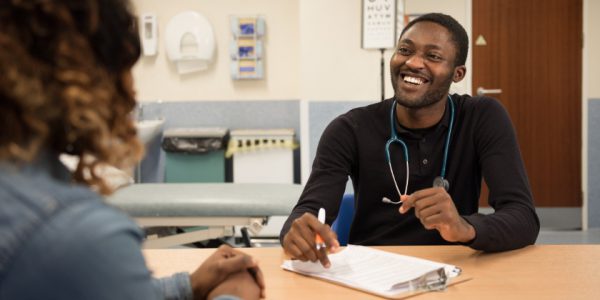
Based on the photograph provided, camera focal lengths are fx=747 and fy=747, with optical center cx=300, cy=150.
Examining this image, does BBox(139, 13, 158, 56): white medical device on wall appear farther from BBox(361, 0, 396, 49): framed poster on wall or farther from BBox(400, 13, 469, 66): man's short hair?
BBox(400, 13, 469, 66): man's short hair

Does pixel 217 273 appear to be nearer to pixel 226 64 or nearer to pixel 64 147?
pixel 64 147

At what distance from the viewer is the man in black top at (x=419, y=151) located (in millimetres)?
2002

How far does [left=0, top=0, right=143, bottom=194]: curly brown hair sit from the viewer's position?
26.4 inches

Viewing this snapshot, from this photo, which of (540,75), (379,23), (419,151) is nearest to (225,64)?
(379,23)

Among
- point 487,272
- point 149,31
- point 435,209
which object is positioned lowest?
point 487,272

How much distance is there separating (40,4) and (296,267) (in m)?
0.99

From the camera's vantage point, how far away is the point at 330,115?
507 centimetres

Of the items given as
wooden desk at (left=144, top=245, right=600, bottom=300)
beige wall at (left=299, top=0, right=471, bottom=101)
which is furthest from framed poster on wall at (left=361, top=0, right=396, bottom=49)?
wooden desk at (left=144, top=245, right=600, bottom=300)

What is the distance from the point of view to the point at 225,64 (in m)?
5.55

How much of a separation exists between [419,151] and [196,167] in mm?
3345

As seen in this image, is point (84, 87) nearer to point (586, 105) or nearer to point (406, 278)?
point (406, 278)

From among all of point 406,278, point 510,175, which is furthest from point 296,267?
point 510,175

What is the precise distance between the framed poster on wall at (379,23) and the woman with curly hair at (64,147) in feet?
11.1

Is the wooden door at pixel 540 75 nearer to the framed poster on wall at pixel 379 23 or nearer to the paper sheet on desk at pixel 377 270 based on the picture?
the framed poster on wall at pixel 379 23
